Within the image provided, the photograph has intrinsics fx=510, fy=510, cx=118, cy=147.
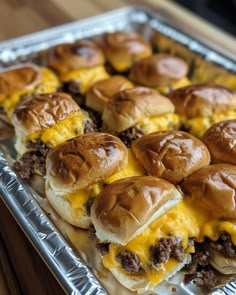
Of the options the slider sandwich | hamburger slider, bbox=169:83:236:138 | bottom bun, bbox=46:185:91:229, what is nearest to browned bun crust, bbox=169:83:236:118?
hamburger slider, bbox=169:83:236:138

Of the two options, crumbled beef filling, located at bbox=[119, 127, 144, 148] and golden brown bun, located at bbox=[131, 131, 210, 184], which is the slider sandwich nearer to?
golden brown bun, located at bbox=[131, 131, 210, 184]

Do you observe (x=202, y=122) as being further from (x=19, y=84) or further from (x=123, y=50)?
(x=19, y=84)

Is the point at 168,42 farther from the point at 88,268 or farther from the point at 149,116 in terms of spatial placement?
the point at 88,268

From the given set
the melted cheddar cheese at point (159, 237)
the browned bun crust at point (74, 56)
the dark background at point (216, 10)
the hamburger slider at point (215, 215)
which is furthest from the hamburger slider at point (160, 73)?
the dark background at point (216, 10)

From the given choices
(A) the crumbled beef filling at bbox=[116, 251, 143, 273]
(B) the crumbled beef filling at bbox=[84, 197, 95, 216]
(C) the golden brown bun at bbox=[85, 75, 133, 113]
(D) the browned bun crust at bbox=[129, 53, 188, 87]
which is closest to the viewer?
(A) the crumbled beef filling at bbox=[116, 251, 143, 273]

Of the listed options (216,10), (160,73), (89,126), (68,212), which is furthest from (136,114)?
(216,10)
